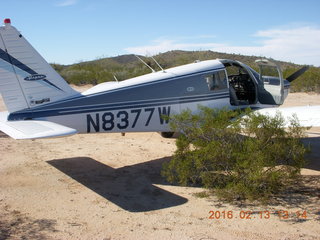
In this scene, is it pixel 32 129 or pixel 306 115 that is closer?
pixel 32 129

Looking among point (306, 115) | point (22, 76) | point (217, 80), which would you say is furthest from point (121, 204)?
point (306, 115)

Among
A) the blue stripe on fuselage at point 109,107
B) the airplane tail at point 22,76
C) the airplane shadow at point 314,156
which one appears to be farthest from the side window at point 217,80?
the airplane tail at point 22,76

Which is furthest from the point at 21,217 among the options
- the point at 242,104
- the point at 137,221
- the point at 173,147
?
the point at 242,104

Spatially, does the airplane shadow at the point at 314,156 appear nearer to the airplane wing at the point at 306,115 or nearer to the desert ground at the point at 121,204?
the desert ground at the point at 121,204

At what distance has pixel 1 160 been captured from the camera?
26.0 ft

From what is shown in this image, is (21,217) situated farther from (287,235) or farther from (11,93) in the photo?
(287,235)

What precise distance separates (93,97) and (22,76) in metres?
1.45

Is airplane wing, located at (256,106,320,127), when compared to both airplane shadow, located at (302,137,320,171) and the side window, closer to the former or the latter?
airplane shadow, located at (302,137,320,171)

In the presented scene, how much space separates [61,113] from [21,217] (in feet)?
7.68

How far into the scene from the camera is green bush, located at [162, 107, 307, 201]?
553cm

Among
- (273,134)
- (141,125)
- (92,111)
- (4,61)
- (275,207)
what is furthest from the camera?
(141,125)

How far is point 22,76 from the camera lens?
667cm
